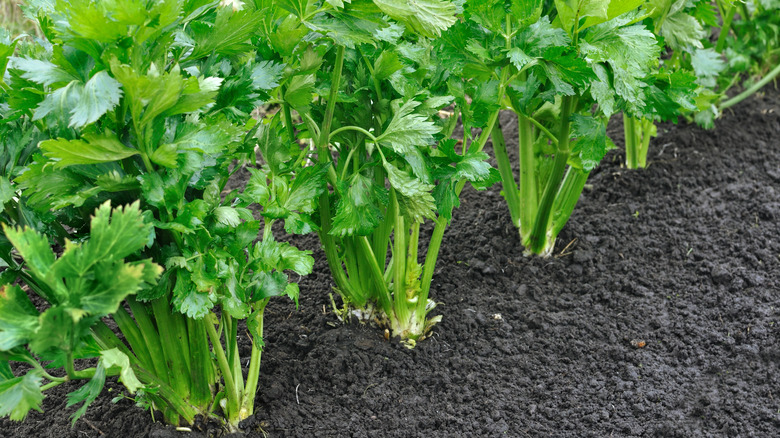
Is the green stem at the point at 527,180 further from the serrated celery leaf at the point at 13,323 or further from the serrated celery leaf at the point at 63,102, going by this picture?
the serrated celery leaf at the point at 13,323

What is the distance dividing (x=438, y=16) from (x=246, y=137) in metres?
0.61

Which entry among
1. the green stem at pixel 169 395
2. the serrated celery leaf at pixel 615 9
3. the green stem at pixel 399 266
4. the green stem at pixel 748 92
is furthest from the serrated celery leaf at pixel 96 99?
the green stem at pixel 748 92

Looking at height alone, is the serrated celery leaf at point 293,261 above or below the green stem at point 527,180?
above

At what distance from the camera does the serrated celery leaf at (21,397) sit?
4.32 ft

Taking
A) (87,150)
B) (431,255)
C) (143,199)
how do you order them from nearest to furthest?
1. (87,150)
2. (143,199)
3. (431,255)

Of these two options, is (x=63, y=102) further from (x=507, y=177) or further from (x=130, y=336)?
(x=507, y=177)

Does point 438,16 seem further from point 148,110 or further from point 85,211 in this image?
point 85,211

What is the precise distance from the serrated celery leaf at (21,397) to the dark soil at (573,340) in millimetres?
586

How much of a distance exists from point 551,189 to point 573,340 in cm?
56

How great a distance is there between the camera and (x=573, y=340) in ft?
7.97

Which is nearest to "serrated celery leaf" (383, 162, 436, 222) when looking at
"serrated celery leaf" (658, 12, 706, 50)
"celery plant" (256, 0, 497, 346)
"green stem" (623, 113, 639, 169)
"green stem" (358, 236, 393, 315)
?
"celery plant" (256, 0, 497, 346)

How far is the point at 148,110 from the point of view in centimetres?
140

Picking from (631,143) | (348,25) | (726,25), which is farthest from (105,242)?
(726,25)

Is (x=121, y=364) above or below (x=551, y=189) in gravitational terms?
above
